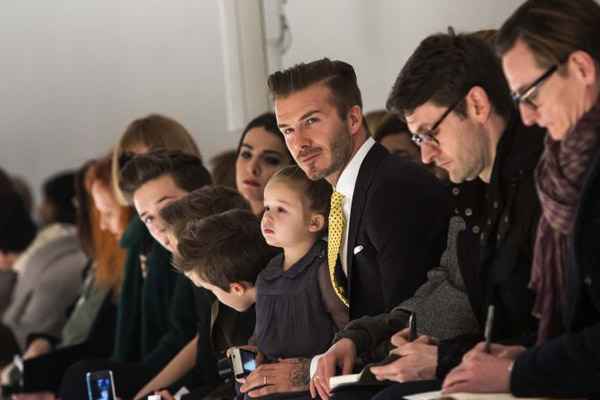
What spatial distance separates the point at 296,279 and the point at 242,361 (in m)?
0.34

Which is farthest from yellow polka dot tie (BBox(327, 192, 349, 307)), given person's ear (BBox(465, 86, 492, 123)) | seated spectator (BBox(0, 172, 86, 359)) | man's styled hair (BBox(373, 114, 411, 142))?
seated spectator (BBox(0, 172, 86, 359))

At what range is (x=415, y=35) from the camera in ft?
17.9

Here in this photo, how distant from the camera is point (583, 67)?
292 centimetres

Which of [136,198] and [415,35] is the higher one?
[415,35]

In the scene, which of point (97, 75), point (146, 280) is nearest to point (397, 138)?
point (146, 280)

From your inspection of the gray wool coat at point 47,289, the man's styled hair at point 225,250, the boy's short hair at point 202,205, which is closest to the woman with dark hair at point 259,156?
the boy's short hair at point 202,205

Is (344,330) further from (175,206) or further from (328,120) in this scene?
(175,206)

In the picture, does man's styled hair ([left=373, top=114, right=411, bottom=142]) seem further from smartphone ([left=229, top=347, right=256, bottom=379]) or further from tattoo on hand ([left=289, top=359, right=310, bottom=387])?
tattoo on hand ([left=289, top=359, right=310, bottom=387])

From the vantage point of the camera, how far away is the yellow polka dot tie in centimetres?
396

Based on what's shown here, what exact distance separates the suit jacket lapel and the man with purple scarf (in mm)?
895

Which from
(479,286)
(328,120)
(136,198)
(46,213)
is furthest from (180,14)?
(479,286)

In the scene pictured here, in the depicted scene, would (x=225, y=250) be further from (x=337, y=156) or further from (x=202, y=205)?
(x=337, y=156)

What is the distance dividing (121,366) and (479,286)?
2.44 meters

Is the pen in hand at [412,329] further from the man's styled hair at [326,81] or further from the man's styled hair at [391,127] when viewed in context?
the man's styled hair at [391,127]
